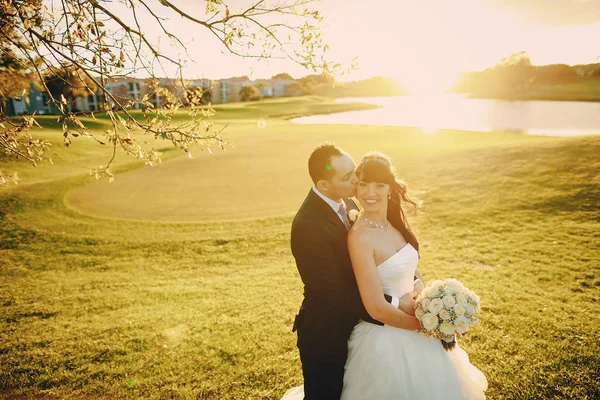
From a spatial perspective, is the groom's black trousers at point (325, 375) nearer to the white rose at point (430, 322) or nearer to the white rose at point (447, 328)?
the white rose at point (430, 322)

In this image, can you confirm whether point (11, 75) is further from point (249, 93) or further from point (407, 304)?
point (249, 93)

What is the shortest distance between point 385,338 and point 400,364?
255mm

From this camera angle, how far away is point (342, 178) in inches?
140

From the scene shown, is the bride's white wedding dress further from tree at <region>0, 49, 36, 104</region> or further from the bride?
tree at <region>0, 49, 36, 104</region>

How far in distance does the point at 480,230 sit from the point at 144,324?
9.23m

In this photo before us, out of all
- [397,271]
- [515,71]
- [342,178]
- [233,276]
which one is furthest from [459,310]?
[515,71]

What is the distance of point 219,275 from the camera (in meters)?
8.95

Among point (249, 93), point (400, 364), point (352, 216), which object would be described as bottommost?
point (400, 364)

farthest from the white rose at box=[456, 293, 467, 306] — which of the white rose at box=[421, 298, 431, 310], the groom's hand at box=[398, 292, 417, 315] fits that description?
the groom's hand at box=[398, 292, 417, 315]

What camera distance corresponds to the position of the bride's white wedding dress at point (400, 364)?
3.32m

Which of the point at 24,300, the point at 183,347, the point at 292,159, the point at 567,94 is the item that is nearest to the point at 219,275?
the point at 183,347

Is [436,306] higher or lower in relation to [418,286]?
higher

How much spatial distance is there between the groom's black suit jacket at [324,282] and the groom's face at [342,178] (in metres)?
0.19

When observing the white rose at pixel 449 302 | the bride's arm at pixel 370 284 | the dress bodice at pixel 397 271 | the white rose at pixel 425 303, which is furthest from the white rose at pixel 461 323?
the dress bodice at pixel 397 271
